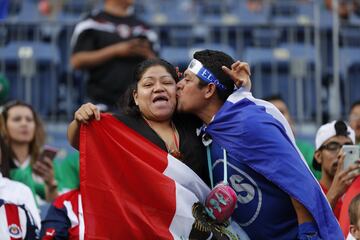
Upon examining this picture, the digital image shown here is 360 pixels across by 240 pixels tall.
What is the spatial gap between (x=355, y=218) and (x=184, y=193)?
3.77ft

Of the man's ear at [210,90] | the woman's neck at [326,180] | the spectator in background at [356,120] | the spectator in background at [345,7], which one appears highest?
the spectator in background at [345,7]

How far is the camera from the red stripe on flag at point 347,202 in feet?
18.0

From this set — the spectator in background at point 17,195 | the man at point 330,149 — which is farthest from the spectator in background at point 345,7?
the spectator in background at point 17,195

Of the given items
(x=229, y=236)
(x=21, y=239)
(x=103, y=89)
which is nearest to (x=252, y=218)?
(x=229, y=236)

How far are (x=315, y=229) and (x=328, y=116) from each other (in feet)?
19.6

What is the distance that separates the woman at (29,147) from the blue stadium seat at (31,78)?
128 inches

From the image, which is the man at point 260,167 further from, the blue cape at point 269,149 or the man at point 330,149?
the man at point 330,149

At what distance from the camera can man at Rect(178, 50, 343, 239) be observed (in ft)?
14.3

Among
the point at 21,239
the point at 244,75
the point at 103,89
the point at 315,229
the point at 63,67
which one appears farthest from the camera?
the point at 63,67

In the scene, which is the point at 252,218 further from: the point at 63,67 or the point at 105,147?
the point at 63,67

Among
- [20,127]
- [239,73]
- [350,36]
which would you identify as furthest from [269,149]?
[350,36]

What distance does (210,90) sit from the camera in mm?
4789

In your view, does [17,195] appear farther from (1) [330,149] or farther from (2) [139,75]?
(1) [330,149]

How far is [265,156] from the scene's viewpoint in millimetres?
4426
